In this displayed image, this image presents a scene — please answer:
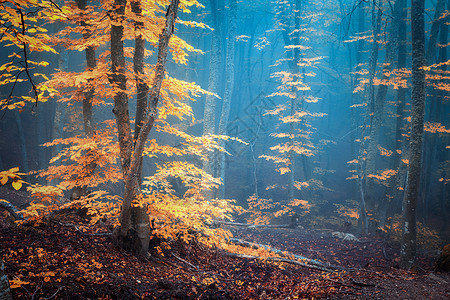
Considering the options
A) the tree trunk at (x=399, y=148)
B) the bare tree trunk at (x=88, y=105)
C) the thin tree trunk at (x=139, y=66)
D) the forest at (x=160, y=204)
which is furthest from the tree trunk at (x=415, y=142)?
the bare tree trunk at (x=88, y=105)

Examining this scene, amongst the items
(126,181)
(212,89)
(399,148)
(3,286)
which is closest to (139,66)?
(126,181)

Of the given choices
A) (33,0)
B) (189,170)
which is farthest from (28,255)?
(33,0)

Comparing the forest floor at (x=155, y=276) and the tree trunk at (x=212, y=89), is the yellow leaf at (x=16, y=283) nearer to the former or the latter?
the forest floor at (x=155, y=276)

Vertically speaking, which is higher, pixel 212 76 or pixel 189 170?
pixel 212 76

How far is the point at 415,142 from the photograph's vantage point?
8.30 metres

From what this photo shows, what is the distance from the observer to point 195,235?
7211mm

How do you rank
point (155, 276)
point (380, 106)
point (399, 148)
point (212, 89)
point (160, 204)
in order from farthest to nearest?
point (399, 148), point (380, 106), point (212, 89), point (160, 204), point (155, 276)

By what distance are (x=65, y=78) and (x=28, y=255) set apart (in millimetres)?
3377

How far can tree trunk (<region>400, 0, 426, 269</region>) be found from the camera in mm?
8188

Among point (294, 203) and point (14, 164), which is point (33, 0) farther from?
point (14, 164)

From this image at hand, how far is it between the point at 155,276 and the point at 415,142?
363 inches

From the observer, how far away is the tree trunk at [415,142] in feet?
26.9

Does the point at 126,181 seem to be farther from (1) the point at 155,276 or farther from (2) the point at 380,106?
(2) the point at 380,106

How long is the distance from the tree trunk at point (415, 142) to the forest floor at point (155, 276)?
6.12ft
